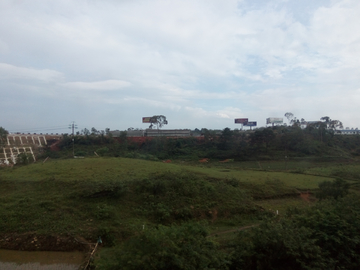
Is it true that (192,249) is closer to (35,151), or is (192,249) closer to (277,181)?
(277,181)

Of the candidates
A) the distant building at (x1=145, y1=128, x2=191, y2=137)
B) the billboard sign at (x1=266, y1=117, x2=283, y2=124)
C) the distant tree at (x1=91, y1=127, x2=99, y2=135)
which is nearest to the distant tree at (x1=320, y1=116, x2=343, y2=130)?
the billboard sign at (x1=266, y1=117, x2=283, y2=124)

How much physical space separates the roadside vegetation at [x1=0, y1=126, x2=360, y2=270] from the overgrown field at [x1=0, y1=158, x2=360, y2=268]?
0.06 metres

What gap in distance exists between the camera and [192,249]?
7.24 meters

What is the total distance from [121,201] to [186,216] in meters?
4.25

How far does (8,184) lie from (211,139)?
137 ft

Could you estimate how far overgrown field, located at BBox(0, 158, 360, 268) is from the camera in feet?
46.0

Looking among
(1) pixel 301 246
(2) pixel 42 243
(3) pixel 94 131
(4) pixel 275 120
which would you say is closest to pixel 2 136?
(3) pixel 94 131

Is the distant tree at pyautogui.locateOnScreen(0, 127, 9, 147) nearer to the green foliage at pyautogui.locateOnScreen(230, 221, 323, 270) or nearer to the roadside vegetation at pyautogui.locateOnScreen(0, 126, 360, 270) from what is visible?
the roadside vegetation at pyautogui.locateOnScreen(0, 126, 360, 270)

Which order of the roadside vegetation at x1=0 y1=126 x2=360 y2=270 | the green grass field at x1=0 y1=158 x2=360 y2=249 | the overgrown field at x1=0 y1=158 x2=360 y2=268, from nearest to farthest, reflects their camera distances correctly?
1. the roadside vegetation at x1=0 y1=126 x2=360 y2=270
2. the overgrown field at x1=0 y1=158 x2=360 y2=268
3. the green grass field at x1=0 y1=158 x2=360 y2=249

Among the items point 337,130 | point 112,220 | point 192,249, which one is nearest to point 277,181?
point 112,220

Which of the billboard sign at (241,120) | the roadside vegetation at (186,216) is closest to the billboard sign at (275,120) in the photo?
the billboard sign at (241,120)

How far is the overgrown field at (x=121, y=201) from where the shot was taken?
551 inches

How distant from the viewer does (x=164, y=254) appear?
6.49 metres

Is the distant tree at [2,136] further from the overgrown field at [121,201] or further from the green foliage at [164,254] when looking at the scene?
the green foliage at [164,254]
